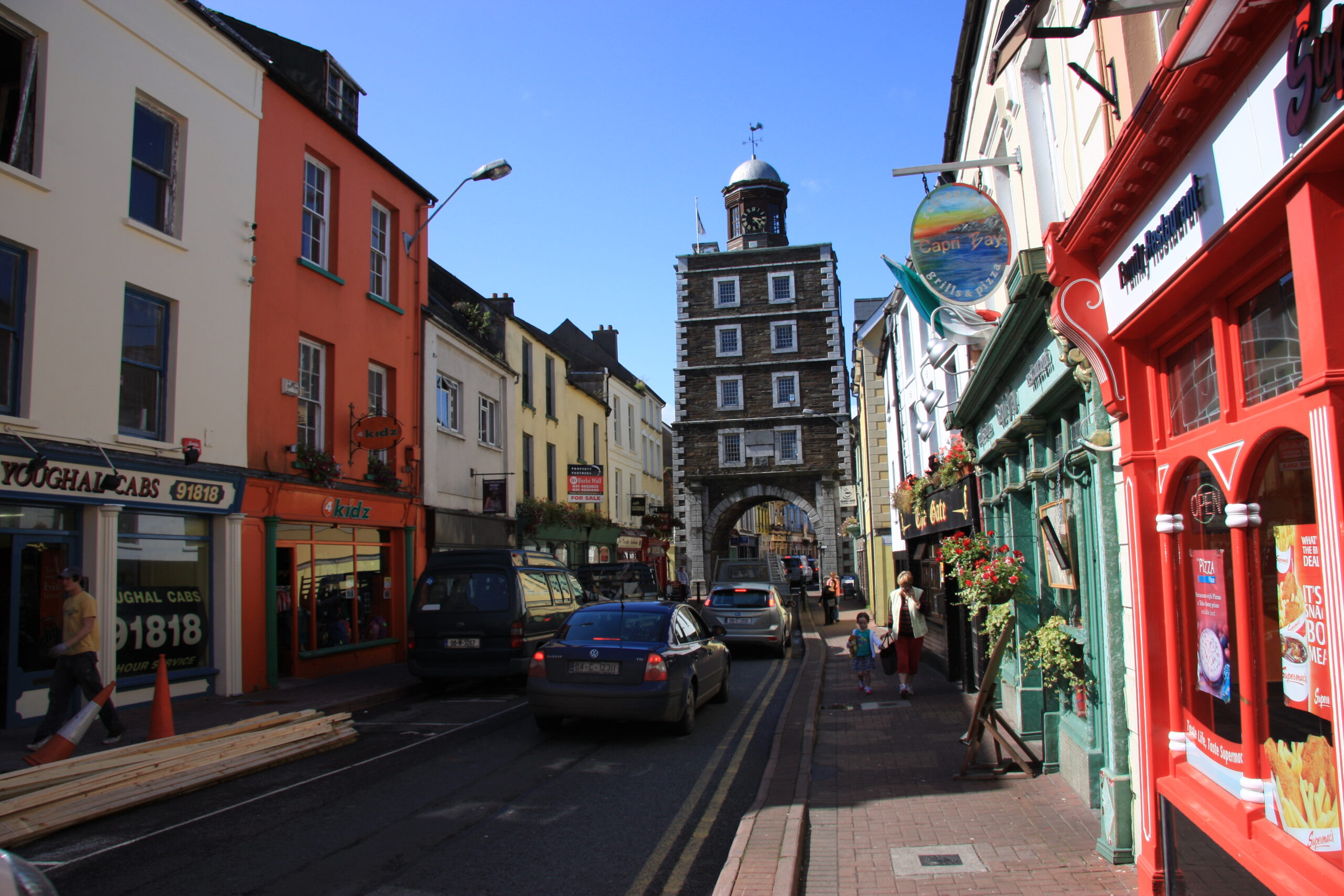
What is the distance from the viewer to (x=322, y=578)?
1583 cm

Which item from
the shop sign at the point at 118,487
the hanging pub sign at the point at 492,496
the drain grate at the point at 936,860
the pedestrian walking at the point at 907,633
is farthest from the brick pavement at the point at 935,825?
the hanging pub sign at the point at 492,496

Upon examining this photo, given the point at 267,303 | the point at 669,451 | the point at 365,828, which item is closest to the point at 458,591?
the point at 267,303

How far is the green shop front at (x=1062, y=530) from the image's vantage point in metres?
5.41

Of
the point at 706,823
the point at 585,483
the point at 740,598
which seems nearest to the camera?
the point at 706,823

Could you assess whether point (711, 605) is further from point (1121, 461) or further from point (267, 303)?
point (1121, 461)

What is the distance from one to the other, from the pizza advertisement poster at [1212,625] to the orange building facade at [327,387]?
1264 cm

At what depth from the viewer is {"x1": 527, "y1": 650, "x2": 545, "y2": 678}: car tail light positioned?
31.9ft

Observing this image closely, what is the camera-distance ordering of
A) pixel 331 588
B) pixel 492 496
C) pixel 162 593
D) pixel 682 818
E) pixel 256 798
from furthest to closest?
pixel 492 496 < pixel 331 588 < pixel 162 593 < pixel 256 798 < pixel 682 818

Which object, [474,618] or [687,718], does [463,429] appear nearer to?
[474,618]

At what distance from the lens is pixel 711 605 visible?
19156 mm

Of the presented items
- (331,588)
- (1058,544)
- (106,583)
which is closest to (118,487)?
(106,583)

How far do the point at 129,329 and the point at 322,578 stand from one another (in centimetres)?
555

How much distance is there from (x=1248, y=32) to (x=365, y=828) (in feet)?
21.6

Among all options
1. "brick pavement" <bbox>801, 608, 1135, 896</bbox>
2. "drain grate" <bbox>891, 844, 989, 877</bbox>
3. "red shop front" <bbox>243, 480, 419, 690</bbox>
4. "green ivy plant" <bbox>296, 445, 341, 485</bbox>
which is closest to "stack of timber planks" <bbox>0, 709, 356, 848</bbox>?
"red shop front" <bbox>243, 480, 419, 690</bbox>
